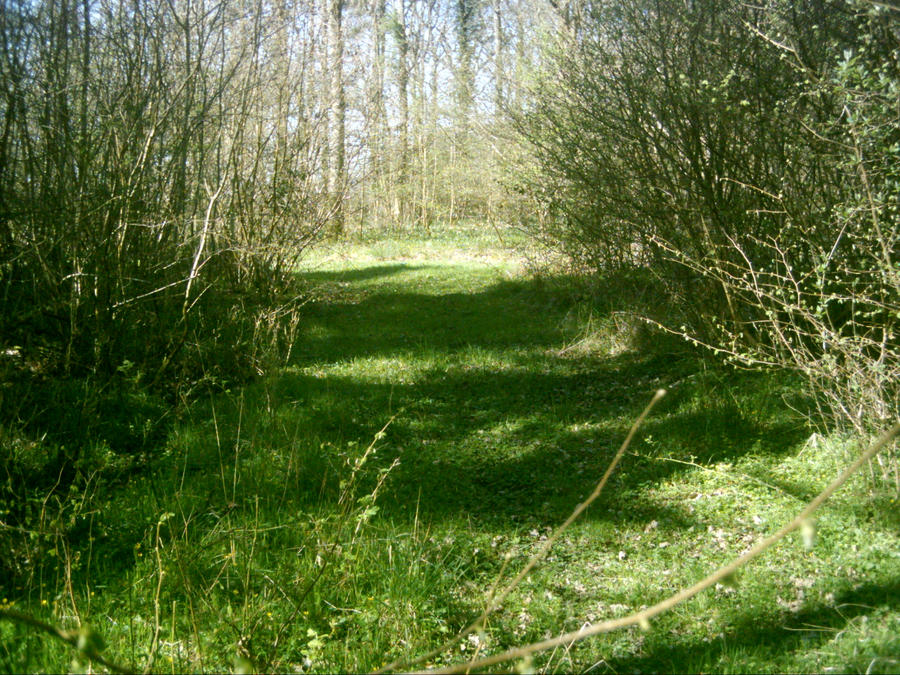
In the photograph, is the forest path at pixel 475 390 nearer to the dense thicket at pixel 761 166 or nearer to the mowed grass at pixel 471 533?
the mowed grass at pixel 471 533

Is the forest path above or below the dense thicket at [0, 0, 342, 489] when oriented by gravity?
below

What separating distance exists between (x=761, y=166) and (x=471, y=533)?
4053 millimetres

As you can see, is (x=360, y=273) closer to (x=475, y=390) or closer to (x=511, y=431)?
(x=475, y=390)

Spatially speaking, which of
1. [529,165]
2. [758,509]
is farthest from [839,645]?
[529,165]

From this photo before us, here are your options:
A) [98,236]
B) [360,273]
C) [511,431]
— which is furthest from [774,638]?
[360,273]

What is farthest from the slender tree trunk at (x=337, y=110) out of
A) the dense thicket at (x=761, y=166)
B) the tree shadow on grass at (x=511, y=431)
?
the tree shadow on grass at (x=511, y=431)

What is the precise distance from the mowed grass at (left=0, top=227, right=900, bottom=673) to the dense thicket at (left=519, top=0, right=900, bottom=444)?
0.58 meters

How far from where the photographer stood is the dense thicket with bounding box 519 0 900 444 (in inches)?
179

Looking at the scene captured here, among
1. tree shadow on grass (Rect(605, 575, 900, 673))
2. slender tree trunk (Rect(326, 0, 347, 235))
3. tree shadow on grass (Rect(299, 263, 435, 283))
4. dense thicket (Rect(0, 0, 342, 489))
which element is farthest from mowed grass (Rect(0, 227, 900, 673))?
tree shadow on grass (Rect(299, 263, 435, 283))

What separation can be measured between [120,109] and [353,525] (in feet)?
13.2

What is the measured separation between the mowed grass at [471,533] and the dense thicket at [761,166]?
0.58m

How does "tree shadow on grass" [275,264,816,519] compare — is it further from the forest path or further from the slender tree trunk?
the slender tree trunk

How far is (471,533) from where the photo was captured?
13.9ft

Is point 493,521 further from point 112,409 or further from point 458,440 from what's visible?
point 112,409
